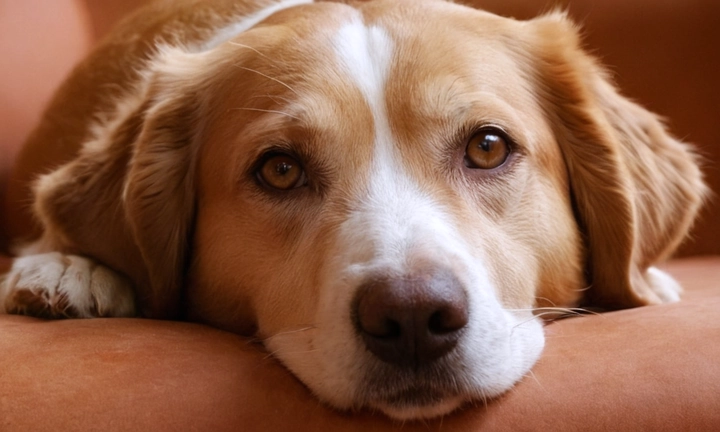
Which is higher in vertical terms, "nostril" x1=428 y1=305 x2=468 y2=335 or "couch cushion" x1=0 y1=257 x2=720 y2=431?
"nostril" x1=428 y1=305 x2=468 y2=335

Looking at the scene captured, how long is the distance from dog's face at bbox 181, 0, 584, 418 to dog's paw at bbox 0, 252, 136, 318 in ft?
0.65

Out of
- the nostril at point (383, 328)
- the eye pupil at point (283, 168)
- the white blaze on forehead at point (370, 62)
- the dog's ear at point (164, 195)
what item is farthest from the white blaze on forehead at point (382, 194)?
the dog's ear at point (164, 195)

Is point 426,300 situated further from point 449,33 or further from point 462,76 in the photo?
point 449,33

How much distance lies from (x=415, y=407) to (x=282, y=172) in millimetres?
663

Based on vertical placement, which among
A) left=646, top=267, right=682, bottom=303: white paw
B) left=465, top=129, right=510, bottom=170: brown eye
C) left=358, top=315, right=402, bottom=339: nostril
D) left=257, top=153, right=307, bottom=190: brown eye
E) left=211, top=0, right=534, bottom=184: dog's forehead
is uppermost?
left=211, top=0, right=534, bottom=184: dog's forehead

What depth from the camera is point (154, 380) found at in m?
1.30

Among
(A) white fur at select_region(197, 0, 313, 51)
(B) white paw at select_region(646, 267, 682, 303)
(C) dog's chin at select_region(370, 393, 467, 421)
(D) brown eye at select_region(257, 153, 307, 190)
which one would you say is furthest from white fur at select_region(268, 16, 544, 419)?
(A) white fur at select_region(197, 0, 313, 51)

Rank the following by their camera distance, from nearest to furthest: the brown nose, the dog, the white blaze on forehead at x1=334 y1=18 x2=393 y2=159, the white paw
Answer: the brown nose < the dog < the white blaze on forehead at x1=334 y1=18 x2=393 y2=159 < the white paw

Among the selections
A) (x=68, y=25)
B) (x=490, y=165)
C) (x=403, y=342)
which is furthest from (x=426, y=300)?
(x=68, y=25)

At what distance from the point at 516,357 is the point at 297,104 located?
721mm

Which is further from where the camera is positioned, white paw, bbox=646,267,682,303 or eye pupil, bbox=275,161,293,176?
white paw, bbox=646,267,682,303

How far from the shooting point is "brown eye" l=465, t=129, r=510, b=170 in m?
1.72

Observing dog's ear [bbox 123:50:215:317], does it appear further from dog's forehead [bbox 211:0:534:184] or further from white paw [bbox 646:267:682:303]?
white paw [bbox 646:267:682:303]

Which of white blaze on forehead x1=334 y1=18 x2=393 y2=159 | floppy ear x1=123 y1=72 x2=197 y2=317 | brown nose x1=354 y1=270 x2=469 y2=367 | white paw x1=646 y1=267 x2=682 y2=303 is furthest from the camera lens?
white paw x1=646 y1=267 x2=682 y2=303
